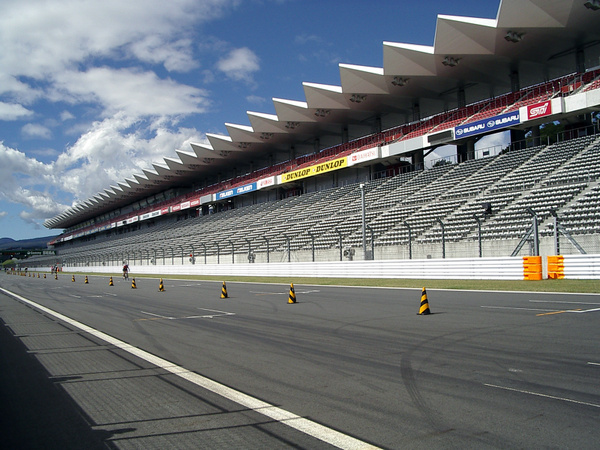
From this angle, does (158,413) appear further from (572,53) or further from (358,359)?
(572,53)

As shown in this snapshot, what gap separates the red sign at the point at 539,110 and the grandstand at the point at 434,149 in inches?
2.6

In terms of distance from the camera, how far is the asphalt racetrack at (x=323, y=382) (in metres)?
4.10

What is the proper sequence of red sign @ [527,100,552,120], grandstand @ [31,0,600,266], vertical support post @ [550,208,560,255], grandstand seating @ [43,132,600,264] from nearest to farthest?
vertical support post @ [550,208,560,255] < grandstand seating @ [43,132,600,264] < grandstand @ [31,0,600,266] < red sign @ [527,100,552,120]

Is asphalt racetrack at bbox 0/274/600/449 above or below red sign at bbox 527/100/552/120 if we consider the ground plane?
below

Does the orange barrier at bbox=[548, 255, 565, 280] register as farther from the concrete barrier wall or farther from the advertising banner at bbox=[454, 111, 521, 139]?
the advertising banner at bbox=[454, 111, 521, 139]

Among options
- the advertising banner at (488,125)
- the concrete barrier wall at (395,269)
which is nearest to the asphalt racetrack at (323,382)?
the concrete barrier wall at (395,269)

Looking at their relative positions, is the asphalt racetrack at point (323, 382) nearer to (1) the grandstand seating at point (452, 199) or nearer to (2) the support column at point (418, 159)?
(1) the grandstand seating at point (452, 199)

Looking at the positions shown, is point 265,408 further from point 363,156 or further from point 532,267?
point 363,156

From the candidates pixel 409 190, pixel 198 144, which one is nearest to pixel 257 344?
pixel 409 190

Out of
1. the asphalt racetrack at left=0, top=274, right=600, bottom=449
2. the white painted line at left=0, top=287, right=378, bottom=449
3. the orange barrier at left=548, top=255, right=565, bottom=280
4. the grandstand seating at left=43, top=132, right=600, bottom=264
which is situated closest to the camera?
the white painted line at left=0, top=287, right=378, bottom=449

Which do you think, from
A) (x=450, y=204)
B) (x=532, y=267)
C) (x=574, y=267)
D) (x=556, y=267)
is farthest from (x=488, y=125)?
(x=574, y=267)

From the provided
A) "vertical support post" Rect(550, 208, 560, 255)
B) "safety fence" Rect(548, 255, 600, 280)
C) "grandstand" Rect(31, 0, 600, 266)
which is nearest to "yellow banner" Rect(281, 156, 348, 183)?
"grandstand" Rect(31, 0, 600, 266)

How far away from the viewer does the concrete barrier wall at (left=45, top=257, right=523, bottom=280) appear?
19078 millimetres

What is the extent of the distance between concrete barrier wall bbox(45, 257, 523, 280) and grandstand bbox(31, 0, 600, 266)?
1365 mm
